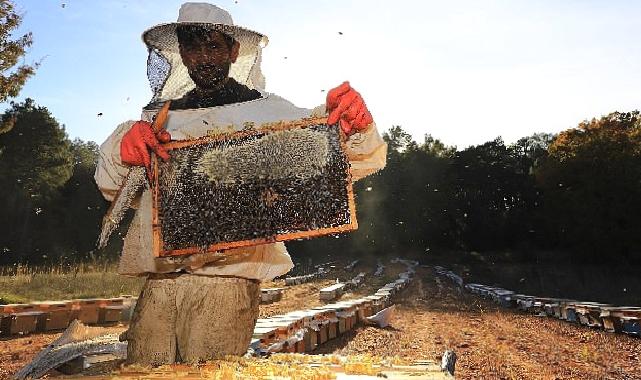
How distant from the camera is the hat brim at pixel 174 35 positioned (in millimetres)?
3635

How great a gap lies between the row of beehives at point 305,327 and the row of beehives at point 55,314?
463 cm

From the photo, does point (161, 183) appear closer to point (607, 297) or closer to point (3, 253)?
point (607, 297)

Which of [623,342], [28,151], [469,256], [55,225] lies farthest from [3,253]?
[623,342]

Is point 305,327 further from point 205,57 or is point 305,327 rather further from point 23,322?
point 205,57

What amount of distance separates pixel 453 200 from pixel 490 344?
47.7 meters

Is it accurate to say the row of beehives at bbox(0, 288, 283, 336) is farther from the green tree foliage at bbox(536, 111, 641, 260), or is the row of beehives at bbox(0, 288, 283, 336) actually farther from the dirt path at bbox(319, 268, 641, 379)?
the green tree foliage at bbox(536, 111, 641, 260)

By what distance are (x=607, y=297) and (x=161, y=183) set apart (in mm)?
26641

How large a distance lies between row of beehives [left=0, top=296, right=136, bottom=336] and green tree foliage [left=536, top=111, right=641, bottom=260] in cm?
3439

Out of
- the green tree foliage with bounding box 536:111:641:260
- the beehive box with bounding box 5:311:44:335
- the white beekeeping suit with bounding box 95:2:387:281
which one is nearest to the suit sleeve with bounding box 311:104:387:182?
the white beekeeping suit with bounding box 95:2:387:281

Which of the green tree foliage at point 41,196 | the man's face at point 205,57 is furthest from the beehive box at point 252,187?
the green tree foliage at point 41,196

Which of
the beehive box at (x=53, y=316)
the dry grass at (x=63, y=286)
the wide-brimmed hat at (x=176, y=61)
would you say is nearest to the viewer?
the wide-brimmed hat at (x=176, y=61)

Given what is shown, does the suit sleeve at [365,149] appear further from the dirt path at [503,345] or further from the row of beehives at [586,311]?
the row of beehives at [586,311]

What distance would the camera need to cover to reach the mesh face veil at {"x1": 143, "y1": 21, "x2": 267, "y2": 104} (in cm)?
391

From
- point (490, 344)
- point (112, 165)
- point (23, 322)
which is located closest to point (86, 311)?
point (23, 322)
